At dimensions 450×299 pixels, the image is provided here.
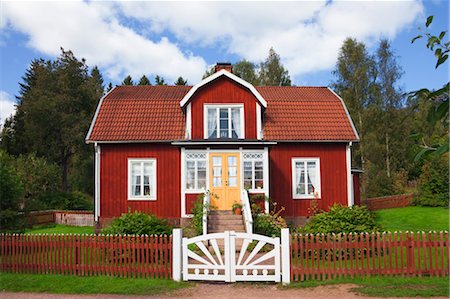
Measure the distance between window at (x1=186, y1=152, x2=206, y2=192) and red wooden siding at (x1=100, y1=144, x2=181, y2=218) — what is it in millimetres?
911

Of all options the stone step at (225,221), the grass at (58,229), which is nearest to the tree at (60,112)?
the grass at (58,229)

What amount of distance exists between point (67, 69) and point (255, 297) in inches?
1364

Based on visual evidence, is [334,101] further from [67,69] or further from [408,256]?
[67,69]

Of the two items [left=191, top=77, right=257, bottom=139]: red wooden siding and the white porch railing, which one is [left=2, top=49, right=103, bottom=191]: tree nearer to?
[left=191, top=77, right=257, bottom=139]: red wooden siding

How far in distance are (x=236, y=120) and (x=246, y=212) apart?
5.36 metres

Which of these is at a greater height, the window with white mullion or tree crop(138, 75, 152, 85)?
tree crop(138, 75, 152, 85)

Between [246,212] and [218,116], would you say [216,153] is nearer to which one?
[218,116]

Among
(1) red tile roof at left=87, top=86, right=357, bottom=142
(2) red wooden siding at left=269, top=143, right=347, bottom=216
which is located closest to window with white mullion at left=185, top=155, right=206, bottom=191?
(1) red tile roof at left=87, top=86, right=357, bottom=142

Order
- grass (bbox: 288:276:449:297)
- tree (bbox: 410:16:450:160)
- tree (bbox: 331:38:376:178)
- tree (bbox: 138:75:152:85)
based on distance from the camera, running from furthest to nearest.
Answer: tree (bbox: 138:75:152:85)
tree (bbox: 331:38:376:178)
grass (bbox: 288:276:449:297)
tree (bbox: 410:16:450:160)

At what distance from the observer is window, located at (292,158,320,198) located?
797 inches

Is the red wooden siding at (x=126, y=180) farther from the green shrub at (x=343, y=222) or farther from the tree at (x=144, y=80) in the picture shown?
the tree at (x=144, y=80)

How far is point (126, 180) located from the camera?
19.6 metres

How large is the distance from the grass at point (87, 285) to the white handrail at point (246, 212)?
16.7 feet

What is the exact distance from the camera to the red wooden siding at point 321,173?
66.1 ft
